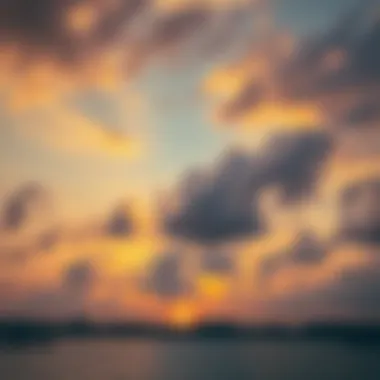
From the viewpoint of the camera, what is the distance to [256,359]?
365 inches

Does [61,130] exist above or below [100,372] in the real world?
above

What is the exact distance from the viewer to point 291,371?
841 cm

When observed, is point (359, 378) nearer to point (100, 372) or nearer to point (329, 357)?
point (329, 357)

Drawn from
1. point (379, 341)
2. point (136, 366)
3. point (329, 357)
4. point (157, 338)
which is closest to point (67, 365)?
point (136, 366)

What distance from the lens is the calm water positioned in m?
6.92

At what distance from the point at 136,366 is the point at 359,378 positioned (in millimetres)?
3588

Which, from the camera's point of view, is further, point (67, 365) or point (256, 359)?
point (256, 359)

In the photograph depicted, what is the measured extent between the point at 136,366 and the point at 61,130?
550 cm

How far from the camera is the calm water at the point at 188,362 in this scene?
6918mm

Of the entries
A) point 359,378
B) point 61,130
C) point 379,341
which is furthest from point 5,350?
point 359,378

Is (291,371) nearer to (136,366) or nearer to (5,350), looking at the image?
(136,366)

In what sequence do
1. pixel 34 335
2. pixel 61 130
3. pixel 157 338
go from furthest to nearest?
pixel 157 338 < pixel 34 335 < pixel 61 130

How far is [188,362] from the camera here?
33.8 ft

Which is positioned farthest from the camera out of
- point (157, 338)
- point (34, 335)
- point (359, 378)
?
point (359, 378)
